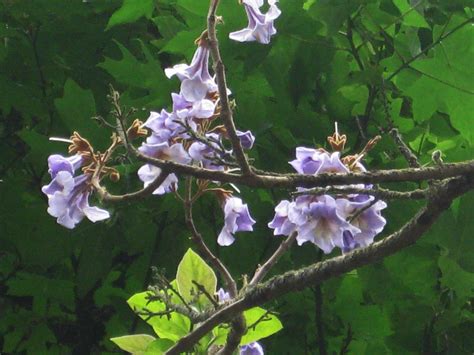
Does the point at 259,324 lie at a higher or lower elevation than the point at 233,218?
lower

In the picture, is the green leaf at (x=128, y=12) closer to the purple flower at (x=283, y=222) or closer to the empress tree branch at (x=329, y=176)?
the purple flower at (x=283, y=222)

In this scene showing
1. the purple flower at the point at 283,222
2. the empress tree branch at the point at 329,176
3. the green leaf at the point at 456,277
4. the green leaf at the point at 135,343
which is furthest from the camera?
the green leaf at the point at 456,277

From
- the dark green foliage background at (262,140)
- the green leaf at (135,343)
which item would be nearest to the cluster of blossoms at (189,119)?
the green leaf at (135,343)

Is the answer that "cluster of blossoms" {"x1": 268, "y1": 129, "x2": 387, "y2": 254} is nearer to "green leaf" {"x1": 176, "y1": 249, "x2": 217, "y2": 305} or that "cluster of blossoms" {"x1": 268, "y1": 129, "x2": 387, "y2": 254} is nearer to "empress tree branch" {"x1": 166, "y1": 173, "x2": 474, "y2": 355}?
"empress tree branch" {"x1": 166, "y1": 173, "x2": 474, "y2": 355}

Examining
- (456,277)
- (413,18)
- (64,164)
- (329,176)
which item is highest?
(329,176)

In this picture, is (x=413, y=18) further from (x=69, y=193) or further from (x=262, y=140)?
(x=69, y=193)

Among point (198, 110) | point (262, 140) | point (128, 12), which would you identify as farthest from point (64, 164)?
point (128, 12)

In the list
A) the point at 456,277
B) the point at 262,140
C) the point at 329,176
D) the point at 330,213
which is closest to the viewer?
the point at 329,176
